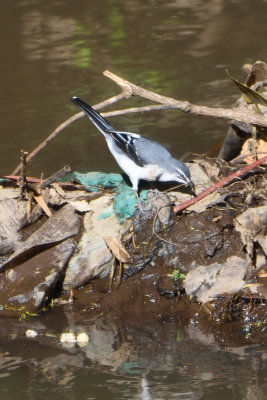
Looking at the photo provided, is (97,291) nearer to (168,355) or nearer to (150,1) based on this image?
(168,355)

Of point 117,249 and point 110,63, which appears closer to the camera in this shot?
point 117,249

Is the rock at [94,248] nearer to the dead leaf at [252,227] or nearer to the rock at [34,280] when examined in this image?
the rock at [34,280]

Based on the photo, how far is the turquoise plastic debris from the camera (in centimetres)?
602

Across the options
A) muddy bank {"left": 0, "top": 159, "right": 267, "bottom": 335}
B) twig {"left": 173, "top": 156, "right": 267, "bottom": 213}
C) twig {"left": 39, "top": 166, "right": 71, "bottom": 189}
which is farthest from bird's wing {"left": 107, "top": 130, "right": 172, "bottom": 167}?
twig {"left": 39, "top": 166, "right": 71, "bottom": 189}

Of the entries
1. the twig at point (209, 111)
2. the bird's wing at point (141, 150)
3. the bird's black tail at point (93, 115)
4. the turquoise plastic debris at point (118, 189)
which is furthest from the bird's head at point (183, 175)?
the bird's black tail at point (93, 115)

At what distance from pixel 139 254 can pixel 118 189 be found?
0.70m

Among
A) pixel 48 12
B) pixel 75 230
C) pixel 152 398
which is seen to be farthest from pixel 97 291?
pixel 48 12

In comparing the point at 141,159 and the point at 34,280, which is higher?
the point at 141,159

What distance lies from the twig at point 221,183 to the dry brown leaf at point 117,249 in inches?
18.2

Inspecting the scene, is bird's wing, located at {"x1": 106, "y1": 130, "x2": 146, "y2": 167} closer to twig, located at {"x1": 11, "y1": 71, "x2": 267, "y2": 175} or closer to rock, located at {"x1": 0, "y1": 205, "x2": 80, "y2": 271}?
twig, located at {"x1": 11, "y1": 71, "x2": 267, "y2": 175}

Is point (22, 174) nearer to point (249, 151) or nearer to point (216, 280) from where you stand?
point (216, 280)

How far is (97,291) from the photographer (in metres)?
5.83

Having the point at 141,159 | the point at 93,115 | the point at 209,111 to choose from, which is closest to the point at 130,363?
the point at 141,159

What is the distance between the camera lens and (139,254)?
19.3 ft
